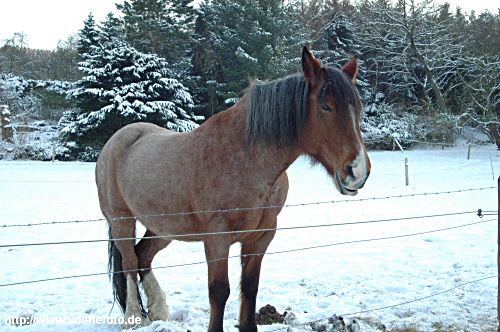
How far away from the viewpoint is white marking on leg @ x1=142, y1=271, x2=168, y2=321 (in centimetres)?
379

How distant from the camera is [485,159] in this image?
1950cm

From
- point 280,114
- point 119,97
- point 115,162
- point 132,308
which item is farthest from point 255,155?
point 119,97

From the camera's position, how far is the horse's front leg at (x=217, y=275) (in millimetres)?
2775

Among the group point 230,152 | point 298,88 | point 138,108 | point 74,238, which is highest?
point 138,108

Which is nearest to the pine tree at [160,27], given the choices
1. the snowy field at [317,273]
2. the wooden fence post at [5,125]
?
the wooden fence post at [5,125]

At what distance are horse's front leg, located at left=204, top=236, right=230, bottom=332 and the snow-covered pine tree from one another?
55.2 ft

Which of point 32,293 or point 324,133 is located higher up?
point 324,133

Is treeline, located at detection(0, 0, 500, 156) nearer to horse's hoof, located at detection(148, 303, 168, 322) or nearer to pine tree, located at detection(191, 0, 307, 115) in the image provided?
pine tree, located at detection(191, 0, 307, 115)

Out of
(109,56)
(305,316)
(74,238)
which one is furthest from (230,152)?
(109,56)

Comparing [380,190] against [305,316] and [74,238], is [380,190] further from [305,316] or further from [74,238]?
[305,316]

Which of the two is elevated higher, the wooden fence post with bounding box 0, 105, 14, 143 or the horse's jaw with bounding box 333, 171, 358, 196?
the wooden fence post with bounding box 0, 105, 14, 143

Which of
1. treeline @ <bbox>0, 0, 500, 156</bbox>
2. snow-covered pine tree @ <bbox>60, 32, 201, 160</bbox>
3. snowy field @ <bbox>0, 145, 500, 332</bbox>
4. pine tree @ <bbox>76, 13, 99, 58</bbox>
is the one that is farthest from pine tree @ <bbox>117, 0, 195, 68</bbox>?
snowy field @ <bbox>0, 145, 500, 332</bbox>

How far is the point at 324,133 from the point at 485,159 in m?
19.9

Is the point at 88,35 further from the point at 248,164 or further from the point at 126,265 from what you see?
the point at 248,164
